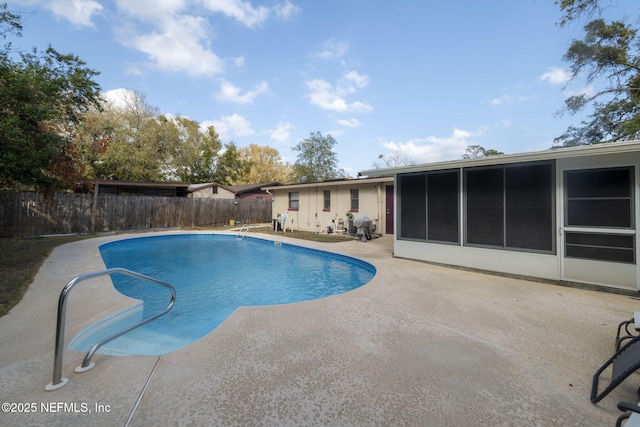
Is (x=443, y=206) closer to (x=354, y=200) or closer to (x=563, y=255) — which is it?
(x=563, y=255)

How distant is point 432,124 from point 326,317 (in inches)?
697

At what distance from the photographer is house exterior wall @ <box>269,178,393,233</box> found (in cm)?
1197

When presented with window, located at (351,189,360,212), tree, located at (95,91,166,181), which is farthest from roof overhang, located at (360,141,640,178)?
tree, located at (95,91,166,181)

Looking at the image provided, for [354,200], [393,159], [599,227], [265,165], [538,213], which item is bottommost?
[599,227]

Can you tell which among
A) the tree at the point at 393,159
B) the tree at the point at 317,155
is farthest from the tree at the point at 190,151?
the tree at the point at 393,159

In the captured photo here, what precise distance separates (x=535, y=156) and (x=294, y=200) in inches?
487

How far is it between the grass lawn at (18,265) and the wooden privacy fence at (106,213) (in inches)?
55.9

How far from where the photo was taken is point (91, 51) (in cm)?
999

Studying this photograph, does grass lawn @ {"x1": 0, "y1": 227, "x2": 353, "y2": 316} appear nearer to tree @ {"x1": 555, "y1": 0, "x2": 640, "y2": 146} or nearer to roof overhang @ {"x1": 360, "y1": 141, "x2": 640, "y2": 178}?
roof overhang @ {"x1": 360, "y1": 141, "x2": 640, "y2": 178}

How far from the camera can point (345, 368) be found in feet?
7.57

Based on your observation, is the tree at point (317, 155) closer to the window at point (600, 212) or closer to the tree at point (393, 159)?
the tree at point (393, 159)

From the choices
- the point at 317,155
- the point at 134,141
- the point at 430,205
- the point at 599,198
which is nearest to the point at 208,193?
the point at 134,141

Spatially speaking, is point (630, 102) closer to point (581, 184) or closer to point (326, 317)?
point (581, 184)

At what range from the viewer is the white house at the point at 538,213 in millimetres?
4418
